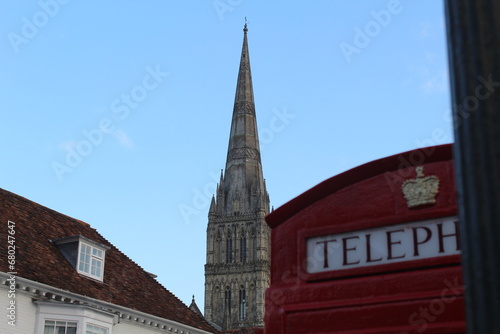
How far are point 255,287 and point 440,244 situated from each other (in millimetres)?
89492

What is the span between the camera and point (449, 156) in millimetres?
4398

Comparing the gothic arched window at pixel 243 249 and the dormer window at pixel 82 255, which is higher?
the gothic arched window at pixel 243 249

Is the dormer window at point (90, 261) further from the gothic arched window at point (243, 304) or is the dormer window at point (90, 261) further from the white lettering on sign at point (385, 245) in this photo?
the gothic arched window at point (243, 304)

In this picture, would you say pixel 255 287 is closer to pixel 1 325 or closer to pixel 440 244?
pixel 1 325

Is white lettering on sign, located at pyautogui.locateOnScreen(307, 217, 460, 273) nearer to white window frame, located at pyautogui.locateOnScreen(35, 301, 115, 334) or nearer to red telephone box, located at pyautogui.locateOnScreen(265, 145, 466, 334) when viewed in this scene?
red telephone box, located at pyautogui.locateOnScreen(265, 145, 466, 334)

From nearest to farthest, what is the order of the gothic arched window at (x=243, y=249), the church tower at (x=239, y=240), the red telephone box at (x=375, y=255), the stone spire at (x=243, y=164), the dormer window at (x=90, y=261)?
1. the red telephone box at (x=375, y=255)
2. the dormer window at (x=90, y=261)
3. the church tower at (x=239, y=240)
4. the gothic arched window at (x=243, y=249)
5. the stone spire at (x=243, y=164)

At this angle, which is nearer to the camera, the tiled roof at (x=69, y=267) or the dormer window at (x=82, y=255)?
the tiled roof at (x=69, y=267)

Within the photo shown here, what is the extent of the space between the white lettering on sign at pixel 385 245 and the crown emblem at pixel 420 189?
0.53ft

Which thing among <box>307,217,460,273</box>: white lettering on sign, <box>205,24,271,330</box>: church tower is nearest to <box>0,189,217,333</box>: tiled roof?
<box>307,217,460,273</box>: white lettering on sign

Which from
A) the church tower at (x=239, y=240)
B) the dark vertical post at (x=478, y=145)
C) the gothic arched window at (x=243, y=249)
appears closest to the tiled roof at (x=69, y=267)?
the dark vertical post at (x=478, y=145)

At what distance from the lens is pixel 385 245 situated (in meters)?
4.33

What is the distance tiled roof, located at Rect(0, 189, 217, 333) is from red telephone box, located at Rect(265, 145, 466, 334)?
1484 cm

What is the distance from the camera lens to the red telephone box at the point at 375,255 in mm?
4102

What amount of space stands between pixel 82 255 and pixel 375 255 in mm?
18990
